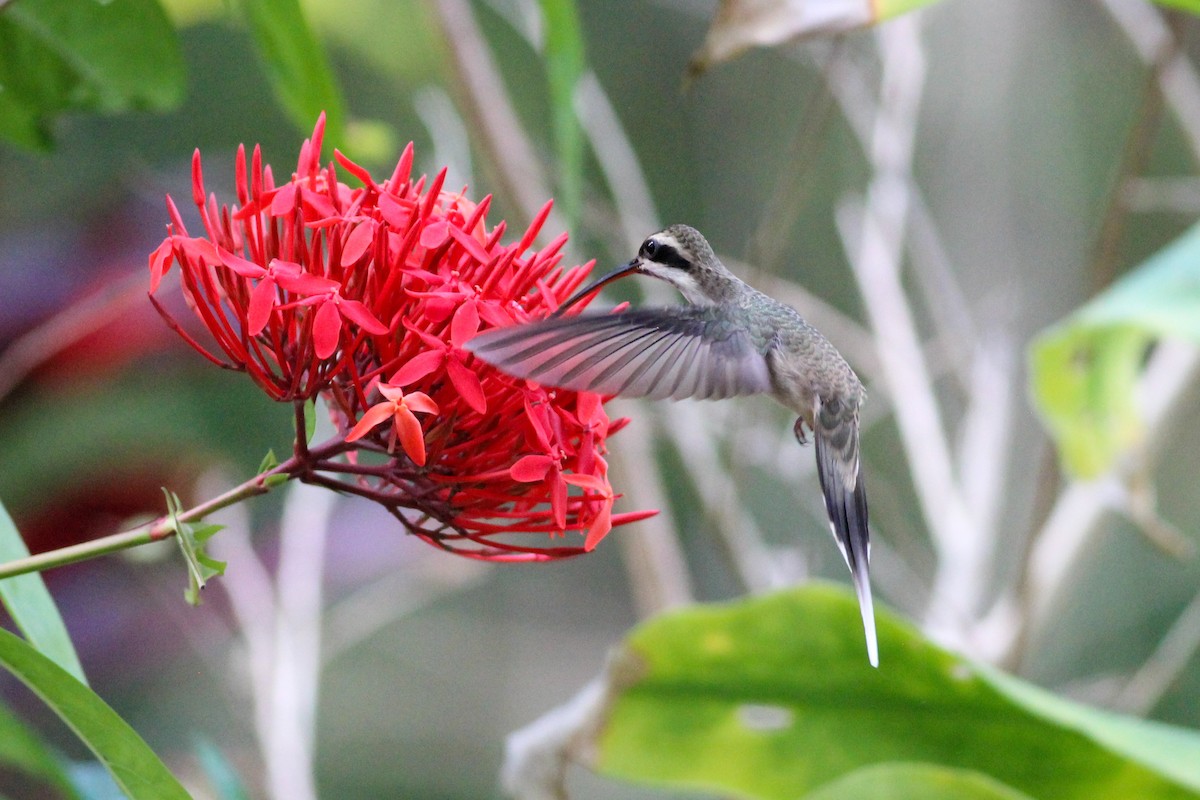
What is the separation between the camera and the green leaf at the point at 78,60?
0.93 metres

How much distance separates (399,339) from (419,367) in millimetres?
59

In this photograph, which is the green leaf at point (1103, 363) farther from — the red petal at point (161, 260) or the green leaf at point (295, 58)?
the red petal at point (161, 260)

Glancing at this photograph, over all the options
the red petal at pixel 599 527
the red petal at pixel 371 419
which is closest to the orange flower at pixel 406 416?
the red petal at pixel 371 419

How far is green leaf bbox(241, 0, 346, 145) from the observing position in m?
0.90

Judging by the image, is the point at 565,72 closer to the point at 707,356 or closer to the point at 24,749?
the point at 707,356

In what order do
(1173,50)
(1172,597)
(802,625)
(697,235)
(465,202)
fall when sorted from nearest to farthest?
(465,202), (697,235), (802,625), (1173,50), (1172,597)

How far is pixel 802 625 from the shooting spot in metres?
1.16

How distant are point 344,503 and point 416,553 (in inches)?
9.7

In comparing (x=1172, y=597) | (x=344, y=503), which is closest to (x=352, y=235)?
(x=344, y=503)

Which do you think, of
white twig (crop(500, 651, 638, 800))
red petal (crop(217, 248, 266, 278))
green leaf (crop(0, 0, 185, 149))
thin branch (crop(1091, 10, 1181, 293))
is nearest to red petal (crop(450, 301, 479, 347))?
red petal (crop(217, 248, 266, 278))

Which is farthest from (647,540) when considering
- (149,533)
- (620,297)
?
(620,297)

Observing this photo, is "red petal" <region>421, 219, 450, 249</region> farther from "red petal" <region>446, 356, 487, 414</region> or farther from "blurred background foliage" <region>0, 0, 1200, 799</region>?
"blurred background foliage" <region>0, 0, 1200, 799</region>

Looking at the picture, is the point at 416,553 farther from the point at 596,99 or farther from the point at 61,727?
the point at 596,99

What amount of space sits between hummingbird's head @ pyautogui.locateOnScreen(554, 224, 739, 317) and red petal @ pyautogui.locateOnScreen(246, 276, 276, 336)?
296mm
